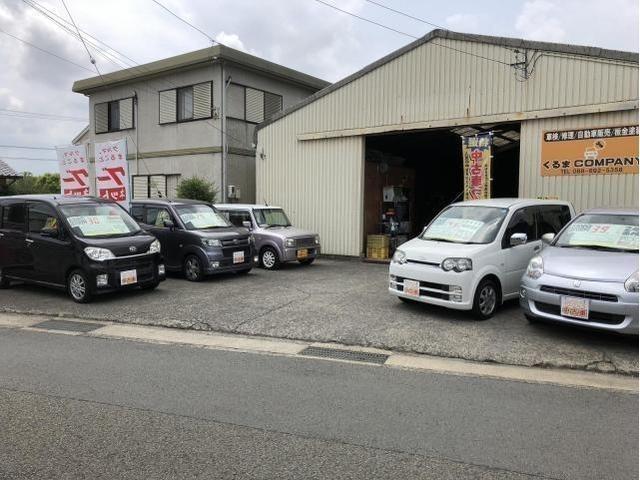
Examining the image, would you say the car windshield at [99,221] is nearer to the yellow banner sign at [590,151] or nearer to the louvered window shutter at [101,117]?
the yellow banner sign at [590,151]

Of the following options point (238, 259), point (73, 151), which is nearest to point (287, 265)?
point (238, 259)

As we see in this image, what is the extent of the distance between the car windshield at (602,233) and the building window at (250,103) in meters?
12.9

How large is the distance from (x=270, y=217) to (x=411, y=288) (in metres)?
6.62

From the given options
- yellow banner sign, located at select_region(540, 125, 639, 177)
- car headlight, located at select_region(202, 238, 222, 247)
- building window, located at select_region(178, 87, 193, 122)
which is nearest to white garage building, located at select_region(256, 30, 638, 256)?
yellow banner sign, located at select_region(540, 125, 639, 177)

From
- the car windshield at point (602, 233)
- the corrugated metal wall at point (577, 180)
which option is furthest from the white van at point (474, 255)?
the corrugated metal wall at point (577, 180)

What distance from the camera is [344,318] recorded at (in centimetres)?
763

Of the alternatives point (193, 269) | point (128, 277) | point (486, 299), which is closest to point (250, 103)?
point (193, 269)

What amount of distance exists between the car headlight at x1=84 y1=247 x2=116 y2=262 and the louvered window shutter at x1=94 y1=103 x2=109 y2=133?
14.3 m

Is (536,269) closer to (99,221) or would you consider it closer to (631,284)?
(631,284)

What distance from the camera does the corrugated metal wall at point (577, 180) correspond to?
10.7 meters

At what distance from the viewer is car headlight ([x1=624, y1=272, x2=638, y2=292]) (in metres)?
5.72

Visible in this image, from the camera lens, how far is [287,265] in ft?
44.1

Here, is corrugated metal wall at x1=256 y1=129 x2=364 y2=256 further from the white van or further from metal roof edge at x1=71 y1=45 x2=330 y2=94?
the white van

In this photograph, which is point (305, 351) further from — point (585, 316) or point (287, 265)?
point (287, 265)
